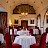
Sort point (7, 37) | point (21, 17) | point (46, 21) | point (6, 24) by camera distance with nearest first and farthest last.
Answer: point (7, 37) < point (46, 21) < point (6, 24) < point (21, 17)

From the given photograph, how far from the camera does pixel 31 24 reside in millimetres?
20641

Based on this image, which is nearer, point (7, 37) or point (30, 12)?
point (7, 37)

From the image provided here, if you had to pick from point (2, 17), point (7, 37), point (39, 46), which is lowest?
point (39, 46)

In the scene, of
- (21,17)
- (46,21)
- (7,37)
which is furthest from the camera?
(21,17)

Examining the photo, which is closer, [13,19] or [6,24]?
[6,24]

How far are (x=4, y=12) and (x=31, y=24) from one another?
14.1 ft

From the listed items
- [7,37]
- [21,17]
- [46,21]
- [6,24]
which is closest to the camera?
[7,37]

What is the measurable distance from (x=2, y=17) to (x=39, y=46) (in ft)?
43.5

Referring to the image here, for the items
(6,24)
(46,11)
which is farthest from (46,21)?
(6,24)

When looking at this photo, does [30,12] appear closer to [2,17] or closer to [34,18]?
[34,18]

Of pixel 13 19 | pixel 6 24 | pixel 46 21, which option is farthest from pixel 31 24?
pixel 46 21

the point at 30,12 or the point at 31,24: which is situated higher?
the point at 30,12

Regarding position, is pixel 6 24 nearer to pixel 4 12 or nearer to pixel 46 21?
pixel 4 12

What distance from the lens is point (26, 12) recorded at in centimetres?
2047
